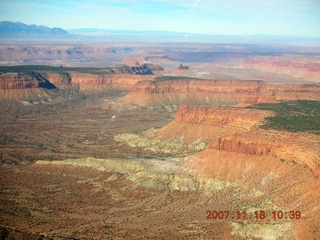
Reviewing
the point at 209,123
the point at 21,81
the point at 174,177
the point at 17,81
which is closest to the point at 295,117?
the point at 209,123

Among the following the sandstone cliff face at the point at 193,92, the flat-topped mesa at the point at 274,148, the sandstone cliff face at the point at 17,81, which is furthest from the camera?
the sandstone cliff face at the point at 17,81

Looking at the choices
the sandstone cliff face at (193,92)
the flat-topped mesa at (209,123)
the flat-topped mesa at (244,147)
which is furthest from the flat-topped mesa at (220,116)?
the sandstone cliff face at (193,92)

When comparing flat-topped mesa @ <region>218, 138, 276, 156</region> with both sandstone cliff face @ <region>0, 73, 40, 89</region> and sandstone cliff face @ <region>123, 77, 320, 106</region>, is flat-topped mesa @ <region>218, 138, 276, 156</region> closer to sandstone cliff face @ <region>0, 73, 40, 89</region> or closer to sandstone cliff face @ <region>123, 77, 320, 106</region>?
sandstone cliff face @ <region>123, 77, 320, 106</region>

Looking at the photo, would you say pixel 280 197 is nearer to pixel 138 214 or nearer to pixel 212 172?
pixel 212 172

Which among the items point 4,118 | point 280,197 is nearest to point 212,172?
point 280,197

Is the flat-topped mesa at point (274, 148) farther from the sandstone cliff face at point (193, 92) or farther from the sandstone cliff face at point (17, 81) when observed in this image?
the sandstone cliff face at point (17, 81)

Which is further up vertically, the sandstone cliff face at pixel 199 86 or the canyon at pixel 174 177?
the sandstone cliff face at pixel 199 86

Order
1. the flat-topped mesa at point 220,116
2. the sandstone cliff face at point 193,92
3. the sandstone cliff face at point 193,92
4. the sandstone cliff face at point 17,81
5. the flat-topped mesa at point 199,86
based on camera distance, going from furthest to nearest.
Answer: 1. the sandstone cliff face at point 17,81
2. the flat-topped mesa at point 199,86
3. the sandstone cliff face at point 193,92
4. the sandstone cliff face at point 193,92
5. the flat-topped mesa at point 220,116

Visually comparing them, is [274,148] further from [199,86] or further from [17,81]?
[17,81]
